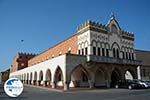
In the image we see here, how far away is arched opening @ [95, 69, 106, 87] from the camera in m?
35.5

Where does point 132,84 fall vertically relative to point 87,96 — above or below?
above

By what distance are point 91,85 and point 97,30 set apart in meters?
9.58

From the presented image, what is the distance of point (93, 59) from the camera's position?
3184 cm

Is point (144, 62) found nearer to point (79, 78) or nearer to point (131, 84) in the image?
point (131, 84)

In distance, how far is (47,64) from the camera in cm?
3622

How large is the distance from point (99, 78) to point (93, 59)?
581cm

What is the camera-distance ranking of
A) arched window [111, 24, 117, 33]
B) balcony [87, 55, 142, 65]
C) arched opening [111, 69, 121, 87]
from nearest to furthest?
balcony [87, 55, 142, 65], arched opening [111, 69, 121, 87], arched window [111, 24, 117, 33]

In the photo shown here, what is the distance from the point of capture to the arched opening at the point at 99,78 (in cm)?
3547

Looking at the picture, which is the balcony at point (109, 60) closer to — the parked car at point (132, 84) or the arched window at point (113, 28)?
the parked car at point (132, 84)

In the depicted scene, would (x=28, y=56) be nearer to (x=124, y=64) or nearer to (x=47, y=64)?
(x=47, y=64)

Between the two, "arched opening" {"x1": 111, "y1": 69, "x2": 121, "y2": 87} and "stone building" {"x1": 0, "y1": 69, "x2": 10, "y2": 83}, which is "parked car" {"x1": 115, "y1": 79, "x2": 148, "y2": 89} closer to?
"arched opening" {"x1": 111, "y1": 69, "x2": 121, "y2": 87}
